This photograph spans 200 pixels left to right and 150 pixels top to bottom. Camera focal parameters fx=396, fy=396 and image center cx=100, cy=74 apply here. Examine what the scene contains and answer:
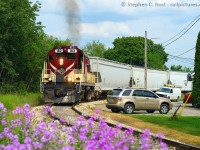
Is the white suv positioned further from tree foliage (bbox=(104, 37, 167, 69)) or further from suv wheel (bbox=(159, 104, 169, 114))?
tree foliage (bbox=(104, 37, 167, 69))

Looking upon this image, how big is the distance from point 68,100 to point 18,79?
377 inches

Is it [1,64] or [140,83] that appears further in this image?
[140,83]

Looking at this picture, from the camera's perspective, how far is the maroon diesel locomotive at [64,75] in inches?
1080

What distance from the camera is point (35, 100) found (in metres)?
28.8

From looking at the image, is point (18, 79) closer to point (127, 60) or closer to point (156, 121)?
point (156, 121)

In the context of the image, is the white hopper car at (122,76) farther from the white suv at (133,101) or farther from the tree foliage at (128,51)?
the tree foliage at (128,51)

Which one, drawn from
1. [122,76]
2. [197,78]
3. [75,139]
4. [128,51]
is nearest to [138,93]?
[197,78]

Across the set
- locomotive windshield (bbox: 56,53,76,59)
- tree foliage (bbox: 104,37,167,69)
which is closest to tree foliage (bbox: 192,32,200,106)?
locomotive windshield (bbox: 56,53,76,59)

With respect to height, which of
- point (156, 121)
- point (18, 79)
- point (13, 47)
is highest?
point (13, 47)

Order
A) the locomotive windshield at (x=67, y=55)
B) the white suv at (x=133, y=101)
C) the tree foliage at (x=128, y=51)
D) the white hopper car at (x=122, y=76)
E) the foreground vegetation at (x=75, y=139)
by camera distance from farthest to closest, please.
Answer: the tree foliage at (x=128, y=51) < the white hopper car at (x=122, y=76) < the locomotive windshield at (x=67, y=55) < the white suv at (x=133, y=101) < the foreground vegetation at (x=75, y=139)

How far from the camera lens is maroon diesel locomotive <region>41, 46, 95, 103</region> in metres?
27.4

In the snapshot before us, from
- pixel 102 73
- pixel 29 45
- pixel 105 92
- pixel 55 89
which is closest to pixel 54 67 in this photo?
pixel 55 89

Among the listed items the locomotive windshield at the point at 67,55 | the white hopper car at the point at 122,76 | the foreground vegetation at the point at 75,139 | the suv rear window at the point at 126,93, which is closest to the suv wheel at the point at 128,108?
the suv rear window at the point at 126,93

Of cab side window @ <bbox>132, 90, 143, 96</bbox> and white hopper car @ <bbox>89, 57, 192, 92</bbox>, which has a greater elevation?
white hopper car @ <bbox>89, 57, 192, 92</bbox>
